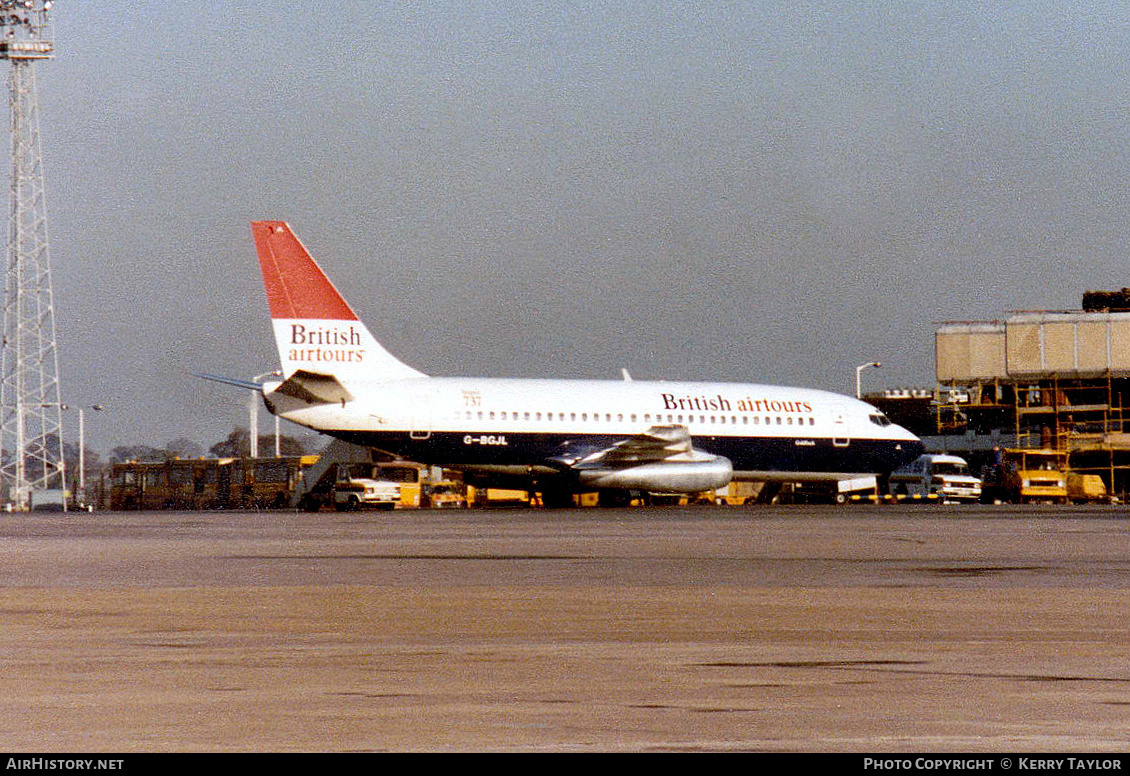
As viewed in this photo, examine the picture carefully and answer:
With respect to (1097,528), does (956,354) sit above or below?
above

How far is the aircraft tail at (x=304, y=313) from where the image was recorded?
4891cm

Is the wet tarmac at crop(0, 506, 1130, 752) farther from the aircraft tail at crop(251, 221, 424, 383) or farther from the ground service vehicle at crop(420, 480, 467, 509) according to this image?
the ground service vehicle at crop(420, 480, 467, 509)

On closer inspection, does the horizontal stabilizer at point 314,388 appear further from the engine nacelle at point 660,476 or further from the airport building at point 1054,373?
the airport building at point 1054,373

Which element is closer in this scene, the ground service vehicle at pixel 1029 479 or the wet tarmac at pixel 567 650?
the wet tarmac at pixel 567 650

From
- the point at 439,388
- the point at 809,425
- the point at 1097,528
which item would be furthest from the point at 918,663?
the point at 809,425

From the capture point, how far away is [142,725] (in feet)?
26.3

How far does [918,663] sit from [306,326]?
132 feet

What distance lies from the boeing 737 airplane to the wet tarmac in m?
24.8

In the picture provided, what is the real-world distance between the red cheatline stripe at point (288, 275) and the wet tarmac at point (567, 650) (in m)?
24.8

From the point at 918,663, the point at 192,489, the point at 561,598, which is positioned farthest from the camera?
the point at 192,489

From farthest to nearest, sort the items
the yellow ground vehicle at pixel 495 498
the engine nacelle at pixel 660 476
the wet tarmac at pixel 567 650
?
the yellow ground vehicle at pixel 495 498, the engine nacelle at pixel 660 476, the wet tarmac at pixel 567 650

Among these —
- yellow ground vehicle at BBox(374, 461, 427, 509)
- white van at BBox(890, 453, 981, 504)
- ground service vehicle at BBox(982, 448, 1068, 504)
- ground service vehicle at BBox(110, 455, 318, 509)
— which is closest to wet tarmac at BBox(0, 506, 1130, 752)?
Answer: yellow ground vehicle at BBox(374, 461, 427, 509)

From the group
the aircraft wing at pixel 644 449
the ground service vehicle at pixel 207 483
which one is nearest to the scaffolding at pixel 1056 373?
the aircraft wing at pixel 644 449
